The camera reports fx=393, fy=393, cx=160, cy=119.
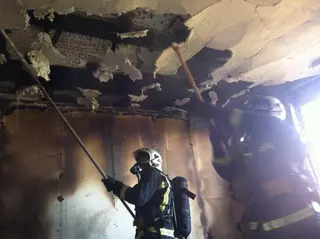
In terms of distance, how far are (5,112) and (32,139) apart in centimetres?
27

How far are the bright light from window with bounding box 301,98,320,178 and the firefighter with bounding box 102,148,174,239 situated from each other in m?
1.68

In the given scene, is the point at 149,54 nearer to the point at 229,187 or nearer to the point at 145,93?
the point at 145,93

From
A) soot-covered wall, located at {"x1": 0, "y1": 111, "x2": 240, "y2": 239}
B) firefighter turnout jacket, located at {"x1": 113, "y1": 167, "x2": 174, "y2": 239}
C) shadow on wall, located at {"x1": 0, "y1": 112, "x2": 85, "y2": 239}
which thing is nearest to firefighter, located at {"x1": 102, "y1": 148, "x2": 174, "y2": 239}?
firefighter turnout jacket, located at {"x1": 113, "y1": 167, "x2": 174, "y2": 239}

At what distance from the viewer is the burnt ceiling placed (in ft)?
7.49

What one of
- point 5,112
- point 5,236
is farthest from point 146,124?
point 5,236

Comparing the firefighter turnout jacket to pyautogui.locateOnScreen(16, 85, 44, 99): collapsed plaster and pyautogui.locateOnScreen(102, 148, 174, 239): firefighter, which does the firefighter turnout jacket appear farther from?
pyautogui.locateOnScreen(16, 85, 44, 99): collapsed plaster

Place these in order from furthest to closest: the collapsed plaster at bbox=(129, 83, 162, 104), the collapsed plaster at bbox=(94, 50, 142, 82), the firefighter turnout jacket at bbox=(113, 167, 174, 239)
Answer: the collapsed plaster at bbox=(129, 83, 162, 104), the collapsed plaster at bbox=(94, 50, 142, 82), the firefighter turnout jacket at bbox=(113, 167, 174, 239)

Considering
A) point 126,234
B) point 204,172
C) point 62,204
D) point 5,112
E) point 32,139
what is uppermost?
point 5,112

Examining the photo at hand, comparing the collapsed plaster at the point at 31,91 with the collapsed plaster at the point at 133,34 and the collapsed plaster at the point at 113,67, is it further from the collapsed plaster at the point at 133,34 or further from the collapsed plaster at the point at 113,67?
the collapsed plaster at the point at 133,34

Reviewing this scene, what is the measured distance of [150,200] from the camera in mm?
2377

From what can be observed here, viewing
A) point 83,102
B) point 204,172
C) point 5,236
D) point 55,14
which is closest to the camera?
point 55,14

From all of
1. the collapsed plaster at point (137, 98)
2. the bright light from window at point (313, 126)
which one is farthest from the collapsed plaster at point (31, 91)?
the bright light from window at point (313, 126)

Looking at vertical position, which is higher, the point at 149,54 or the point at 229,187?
the point at 149,54

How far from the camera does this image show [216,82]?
3256 millimetres
